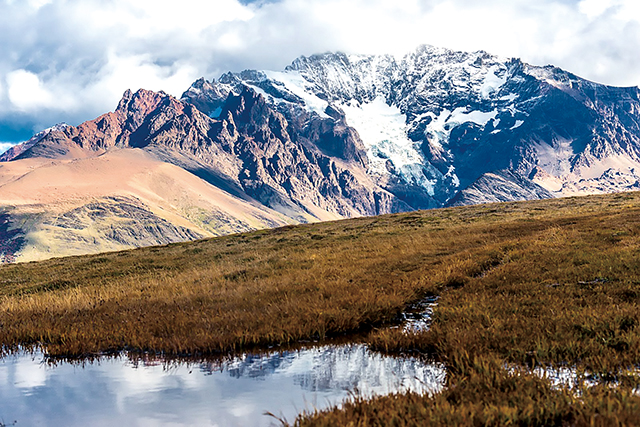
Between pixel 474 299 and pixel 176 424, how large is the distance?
8.28 meters

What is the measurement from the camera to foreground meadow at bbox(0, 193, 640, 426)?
6016 millimetres

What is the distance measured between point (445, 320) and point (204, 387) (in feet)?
18.2

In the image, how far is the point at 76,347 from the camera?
10.4m

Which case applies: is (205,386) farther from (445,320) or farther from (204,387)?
(445,320)

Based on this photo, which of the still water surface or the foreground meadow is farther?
the still water surface

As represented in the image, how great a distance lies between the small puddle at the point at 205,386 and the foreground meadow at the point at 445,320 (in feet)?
2.10

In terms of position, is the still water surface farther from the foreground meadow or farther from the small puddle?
the foreground meadow

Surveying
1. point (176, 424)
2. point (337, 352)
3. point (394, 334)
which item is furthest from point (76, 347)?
point (394, 334)

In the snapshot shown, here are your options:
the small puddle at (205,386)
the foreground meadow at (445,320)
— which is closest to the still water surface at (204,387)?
the small puddle at (205,386)

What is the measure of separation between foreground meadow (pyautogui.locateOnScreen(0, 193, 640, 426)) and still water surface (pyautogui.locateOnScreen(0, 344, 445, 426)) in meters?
0.68

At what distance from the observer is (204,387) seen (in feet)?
25.8

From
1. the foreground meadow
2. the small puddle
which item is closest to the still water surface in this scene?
the small puddle

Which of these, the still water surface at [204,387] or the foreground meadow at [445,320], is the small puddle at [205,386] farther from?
the foreground meadow at [445,320]

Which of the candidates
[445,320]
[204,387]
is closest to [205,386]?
[204,387]
